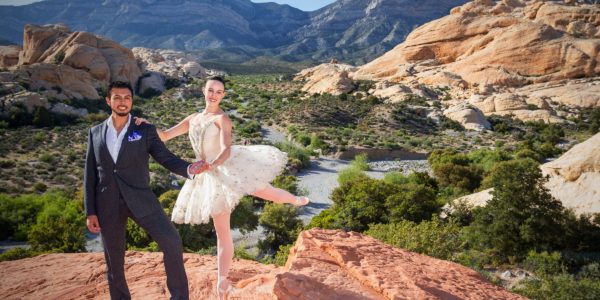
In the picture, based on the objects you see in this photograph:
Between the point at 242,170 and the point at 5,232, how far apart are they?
1706cm

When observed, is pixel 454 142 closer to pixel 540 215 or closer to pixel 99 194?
pixel 540 215

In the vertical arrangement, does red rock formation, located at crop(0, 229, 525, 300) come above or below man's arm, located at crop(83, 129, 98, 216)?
below

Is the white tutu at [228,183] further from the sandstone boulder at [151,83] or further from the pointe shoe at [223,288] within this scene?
the sandstone boulder at [151,83]

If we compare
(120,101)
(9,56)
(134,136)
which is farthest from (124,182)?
(9,56)

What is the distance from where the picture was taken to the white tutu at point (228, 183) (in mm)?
3809

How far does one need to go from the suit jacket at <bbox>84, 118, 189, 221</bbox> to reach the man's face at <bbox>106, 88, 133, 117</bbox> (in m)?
0.14

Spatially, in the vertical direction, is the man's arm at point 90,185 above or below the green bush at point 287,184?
above

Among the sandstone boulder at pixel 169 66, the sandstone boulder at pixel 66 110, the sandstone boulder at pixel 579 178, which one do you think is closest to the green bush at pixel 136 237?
the sandstone boulder at pixel 579 178

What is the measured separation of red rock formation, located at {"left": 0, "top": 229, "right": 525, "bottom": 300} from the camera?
3.65 metres

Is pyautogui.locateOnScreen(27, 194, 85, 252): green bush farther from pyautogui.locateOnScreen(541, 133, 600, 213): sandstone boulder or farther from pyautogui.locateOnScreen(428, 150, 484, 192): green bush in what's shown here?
pyautogui.locateOnScreen(428, 150, 484, 192): green bush

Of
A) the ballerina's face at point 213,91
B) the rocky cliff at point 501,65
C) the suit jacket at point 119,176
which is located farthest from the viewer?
the rocky cliff at point 501,65

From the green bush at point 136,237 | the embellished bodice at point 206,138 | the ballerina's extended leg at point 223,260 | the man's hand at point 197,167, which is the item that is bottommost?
the green bush at point 136,237

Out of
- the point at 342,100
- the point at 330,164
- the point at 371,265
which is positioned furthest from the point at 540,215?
the point at 342,100

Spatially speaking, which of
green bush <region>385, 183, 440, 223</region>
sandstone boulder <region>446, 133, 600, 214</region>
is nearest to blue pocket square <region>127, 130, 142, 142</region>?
green bush <region>385, 183, 440, 223</region>
